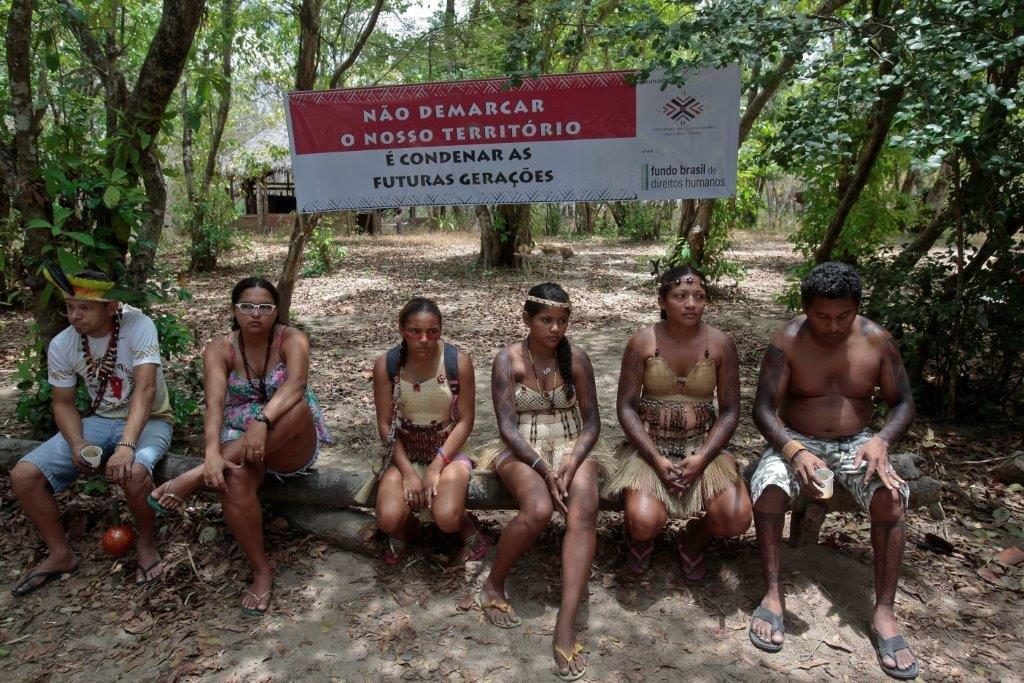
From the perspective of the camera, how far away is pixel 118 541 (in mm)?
3316

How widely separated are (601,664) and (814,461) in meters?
1.21

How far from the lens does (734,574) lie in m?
3.22

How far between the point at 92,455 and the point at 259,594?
1047 millimetres

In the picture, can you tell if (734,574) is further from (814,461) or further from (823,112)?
(823,112)

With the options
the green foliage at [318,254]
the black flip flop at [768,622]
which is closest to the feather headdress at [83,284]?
the black flip flop at [768,622]

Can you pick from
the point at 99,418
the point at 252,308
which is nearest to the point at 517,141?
the point at 252,308

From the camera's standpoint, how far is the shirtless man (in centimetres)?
281

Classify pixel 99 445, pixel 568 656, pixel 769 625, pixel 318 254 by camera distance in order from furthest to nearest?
1. pixel 318 254
2. pixel 99 445
3. pixel 769 625
4. pixel 568 656

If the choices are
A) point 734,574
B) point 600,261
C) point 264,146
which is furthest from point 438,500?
point 264,146

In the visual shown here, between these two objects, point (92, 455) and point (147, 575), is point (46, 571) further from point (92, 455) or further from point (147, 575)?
point (92, 455)

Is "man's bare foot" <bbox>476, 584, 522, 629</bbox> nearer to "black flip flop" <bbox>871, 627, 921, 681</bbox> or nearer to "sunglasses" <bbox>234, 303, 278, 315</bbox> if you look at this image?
"black flip flop" <bbox>871, 627, 921, 681</bbox>

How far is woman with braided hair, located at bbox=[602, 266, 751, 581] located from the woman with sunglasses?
150 cm

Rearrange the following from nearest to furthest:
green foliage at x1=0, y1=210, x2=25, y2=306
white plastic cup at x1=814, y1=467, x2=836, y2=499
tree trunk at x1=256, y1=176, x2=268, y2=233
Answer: white plastic cup at x1=814, y1=467, x2=836, y2=499, green foliage at x1=0, y1=210, x2=25, y2=306, tree trunk at x1=256, y1=176, x2=268, y2=233

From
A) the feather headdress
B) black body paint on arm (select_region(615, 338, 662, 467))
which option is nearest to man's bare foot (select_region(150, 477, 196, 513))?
the feather headdress
